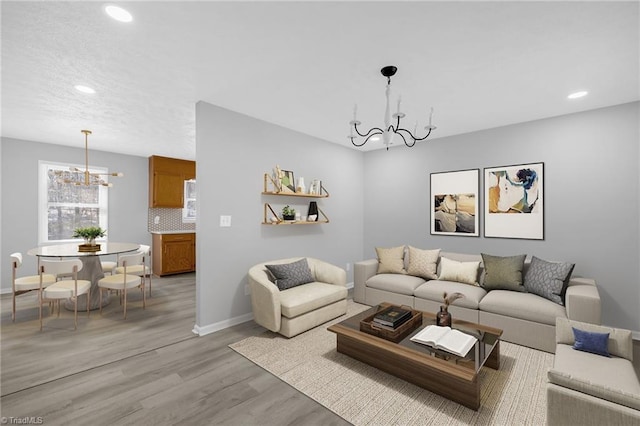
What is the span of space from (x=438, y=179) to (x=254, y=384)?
383cm

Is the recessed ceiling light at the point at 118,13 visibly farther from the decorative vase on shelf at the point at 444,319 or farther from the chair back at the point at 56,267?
the decorative vase on shelf at the point at 444,319

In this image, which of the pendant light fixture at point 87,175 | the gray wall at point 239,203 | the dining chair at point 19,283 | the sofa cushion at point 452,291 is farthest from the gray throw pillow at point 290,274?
the pendant light fixture at point 87,175

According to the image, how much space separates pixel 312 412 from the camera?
204 cm

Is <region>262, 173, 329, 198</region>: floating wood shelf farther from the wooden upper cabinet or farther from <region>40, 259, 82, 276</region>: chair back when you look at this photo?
the wooden upper cabinet

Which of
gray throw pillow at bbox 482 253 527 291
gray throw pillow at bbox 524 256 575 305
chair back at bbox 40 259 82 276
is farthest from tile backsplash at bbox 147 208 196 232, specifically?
gray throw pillow at bbox 524 256 575 305

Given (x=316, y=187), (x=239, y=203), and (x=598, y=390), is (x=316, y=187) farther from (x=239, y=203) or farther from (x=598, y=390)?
(x=598, y=390)

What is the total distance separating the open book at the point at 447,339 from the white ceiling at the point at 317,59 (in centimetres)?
227

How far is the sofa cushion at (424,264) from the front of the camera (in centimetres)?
411

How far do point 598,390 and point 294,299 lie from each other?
8.09 feet

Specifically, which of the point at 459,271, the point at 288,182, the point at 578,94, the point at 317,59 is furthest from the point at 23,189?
the point at 578,94

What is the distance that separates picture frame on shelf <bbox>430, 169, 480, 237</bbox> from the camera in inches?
168

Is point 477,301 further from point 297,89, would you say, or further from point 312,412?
point 297,89

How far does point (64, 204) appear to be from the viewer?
215 inches

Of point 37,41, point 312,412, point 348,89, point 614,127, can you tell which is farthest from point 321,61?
point 614,127
